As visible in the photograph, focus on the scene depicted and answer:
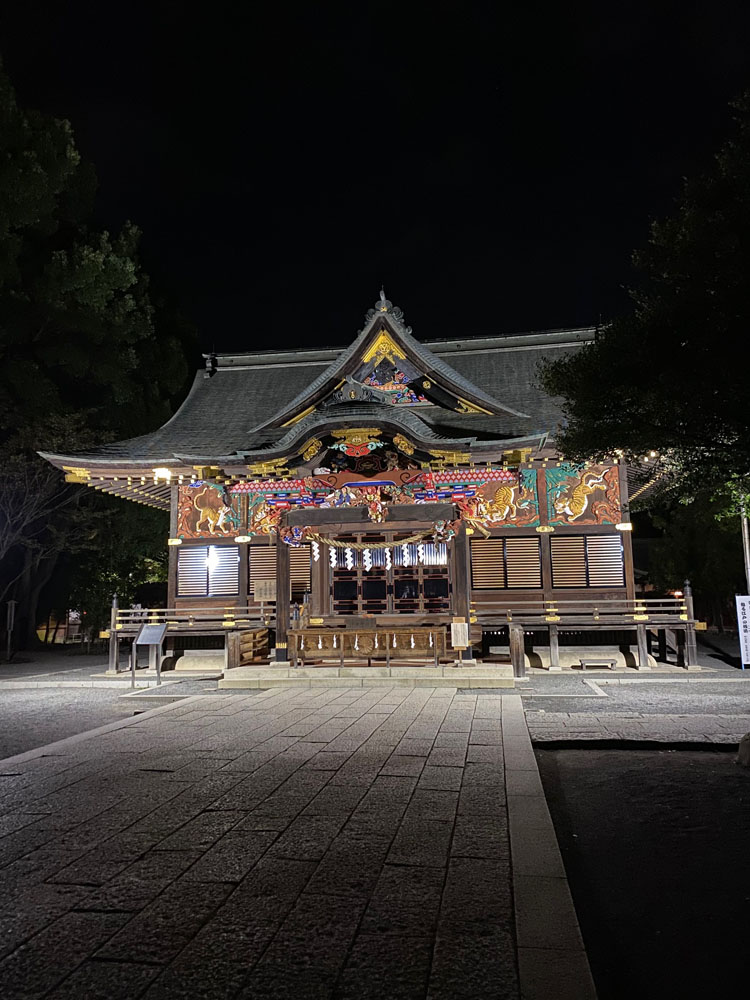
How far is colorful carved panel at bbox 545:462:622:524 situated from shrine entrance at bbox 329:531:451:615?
11.2 ft

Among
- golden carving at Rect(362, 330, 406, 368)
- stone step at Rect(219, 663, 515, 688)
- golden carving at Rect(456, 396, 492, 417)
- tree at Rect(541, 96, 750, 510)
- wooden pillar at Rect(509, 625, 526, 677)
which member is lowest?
stone step at Rect(219, 663, 515, 688)

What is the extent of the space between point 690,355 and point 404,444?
26.4ft

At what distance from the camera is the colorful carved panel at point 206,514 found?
1834 cm

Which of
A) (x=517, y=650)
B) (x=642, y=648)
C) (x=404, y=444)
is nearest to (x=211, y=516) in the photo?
(x=404, y=444)

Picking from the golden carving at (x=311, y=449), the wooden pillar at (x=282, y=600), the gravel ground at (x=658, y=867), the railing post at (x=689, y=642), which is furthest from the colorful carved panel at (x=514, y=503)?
the gravel ground at (x=658, y=867)

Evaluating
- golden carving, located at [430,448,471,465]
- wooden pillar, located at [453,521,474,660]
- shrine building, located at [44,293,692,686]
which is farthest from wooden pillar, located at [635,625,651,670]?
golden carving, located at [430,448,471,465]

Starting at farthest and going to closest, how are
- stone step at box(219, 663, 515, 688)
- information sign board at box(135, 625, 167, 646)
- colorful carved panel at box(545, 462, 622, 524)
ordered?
colorful carved panel at box(545, 462, 622, 524) < information sign board at box(135, 625, 167, 646) < stone step at box(219, 663, 515, 688)

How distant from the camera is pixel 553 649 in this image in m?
15.9

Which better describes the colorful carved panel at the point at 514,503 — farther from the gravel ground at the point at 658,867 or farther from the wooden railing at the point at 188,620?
the gravel ground at the point at 658,867

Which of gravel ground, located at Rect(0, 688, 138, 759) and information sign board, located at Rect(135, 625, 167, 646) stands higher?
information sign board, located at Rect(135, 625, 167, 646)

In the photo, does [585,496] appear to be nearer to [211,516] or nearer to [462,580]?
[462,580]

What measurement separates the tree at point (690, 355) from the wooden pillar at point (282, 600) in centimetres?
897

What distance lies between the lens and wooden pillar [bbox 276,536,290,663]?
14.4 m

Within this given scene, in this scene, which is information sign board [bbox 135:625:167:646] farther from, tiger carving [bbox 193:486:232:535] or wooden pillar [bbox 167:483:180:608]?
tiger carving [bbox 193:486:232:535]
